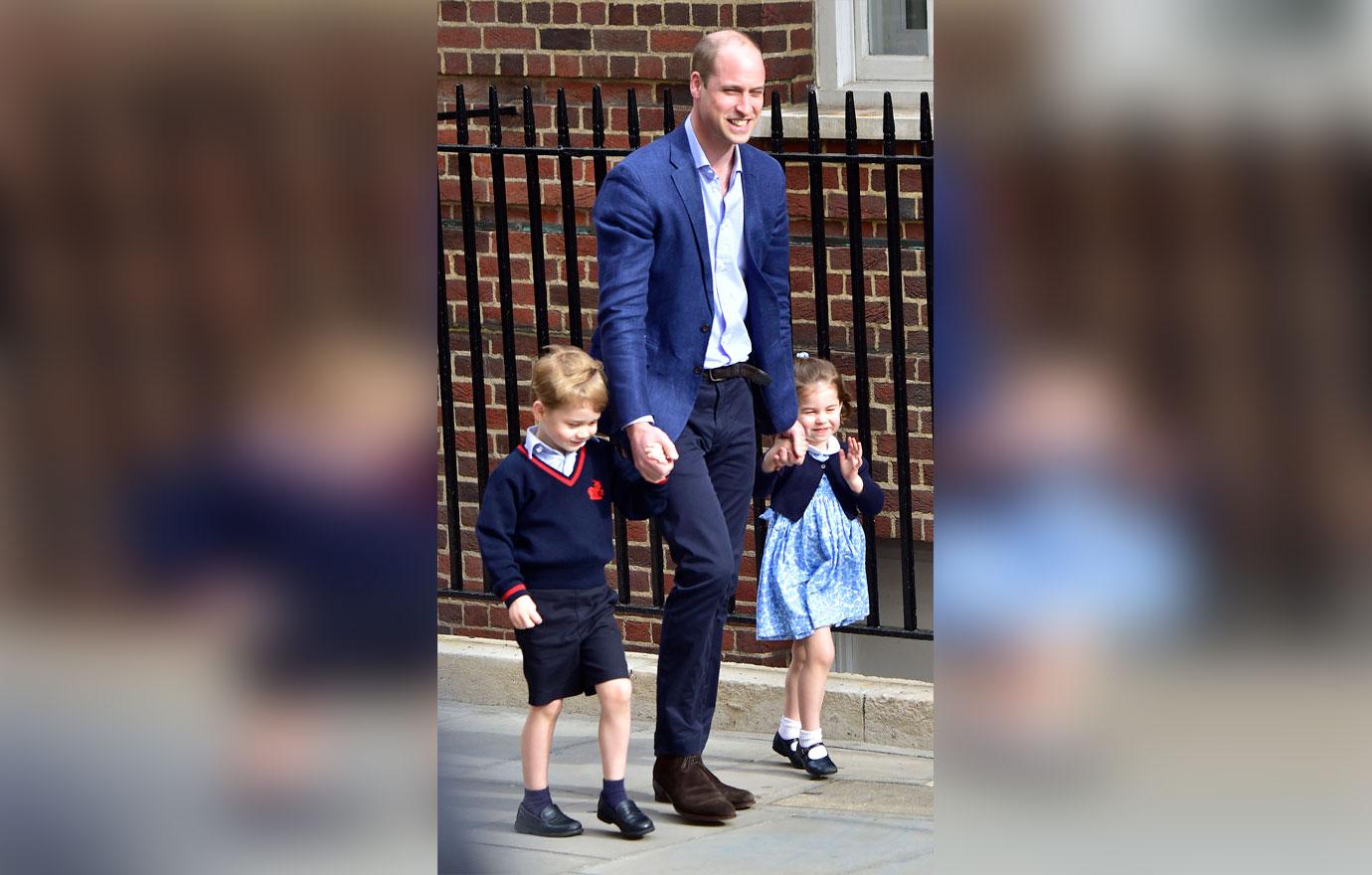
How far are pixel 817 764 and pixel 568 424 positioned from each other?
4.64 ft

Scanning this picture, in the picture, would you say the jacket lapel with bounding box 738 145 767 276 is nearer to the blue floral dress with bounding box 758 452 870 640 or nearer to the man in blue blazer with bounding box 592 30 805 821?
the man in blue blazer with bounding box 592 30 805 821

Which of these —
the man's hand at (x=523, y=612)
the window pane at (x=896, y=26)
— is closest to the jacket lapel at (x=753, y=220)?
the man's hand at (x=523, y=612)

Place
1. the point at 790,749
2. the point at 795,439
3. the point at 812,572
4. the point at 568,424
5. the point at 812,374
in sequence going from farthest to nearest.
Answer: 1. the point at 790,749
2. the point at 812,572
3. the point at 812,374
4. the point at 795,439
5. the point at 568,424

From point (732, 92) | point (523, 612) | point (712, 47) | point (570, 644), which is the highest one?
point (712, 47)

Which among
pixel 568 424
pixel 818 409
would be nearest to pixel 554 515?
pixel 568 424

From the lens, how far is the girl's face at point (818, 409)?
18.1ft

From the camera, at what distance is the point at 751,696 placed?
246 inches

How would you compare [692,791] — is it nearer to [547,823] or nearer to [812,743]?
[547,823]

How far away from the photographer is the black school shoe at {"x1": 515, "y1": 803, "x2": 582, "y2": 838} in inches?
199

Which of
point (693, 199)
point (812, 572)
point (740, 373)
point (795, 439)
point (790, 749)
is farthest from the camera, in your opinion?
point (790, 749)

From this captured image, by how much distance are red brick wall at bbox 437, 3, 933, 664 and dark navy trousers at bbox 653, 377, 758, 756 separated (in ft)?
5.92

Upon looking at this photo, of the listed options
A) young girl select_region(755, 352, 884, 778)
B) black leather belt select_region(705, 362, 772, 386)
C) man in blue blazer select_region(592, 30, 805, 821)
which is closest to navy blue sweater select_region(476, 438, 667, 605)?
man in blue blazer select_region(592, 30, 805, 821)
